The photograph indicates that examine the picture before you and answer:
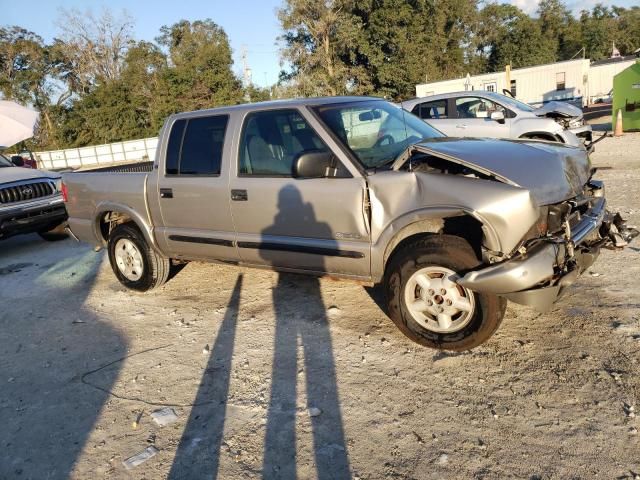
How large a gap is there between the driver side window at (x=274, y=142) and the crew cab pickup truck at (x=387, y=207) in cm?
1

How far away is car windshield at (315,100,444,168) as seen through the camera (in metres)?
4.03

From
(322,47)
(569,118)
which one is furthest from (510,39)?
(569,118)

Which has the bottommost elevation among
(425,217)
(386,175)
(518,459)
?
(518,459)

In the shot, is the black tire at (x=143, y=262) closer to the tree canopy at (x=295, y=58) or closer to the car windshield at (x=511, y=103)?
the car windshield at (x=511, y=103)

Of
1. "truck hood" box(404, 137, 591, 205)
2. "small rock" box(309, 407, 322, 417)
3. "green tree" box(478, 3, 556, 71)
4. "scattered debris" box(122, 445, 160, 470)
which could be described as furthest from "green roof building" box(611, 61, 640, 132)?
"green tree" box(478, 3, 556, 71)

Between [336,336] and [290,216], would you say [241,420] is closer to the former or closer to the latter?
[336,336]

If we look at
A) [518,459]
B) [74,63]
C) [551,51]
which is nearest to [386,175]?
[518,459]

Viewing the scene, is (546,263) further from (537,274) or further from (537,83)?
(537,83)

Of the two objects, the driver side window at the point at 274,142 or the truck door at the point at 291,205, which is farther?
the driver side window at the point at 274,142

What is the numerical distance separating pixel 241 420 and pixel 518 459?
5.16 feet

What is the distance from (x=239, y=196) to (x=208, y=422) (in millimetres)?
2057

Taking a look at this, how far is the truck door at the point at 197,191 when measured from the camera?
15.3ft

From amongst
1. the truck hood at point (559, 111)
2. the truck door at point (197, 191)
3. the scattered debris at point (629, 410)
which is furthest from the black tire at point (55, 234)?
the truck hood at point (559, 111)

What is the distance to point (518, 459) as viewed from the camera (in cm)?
254
